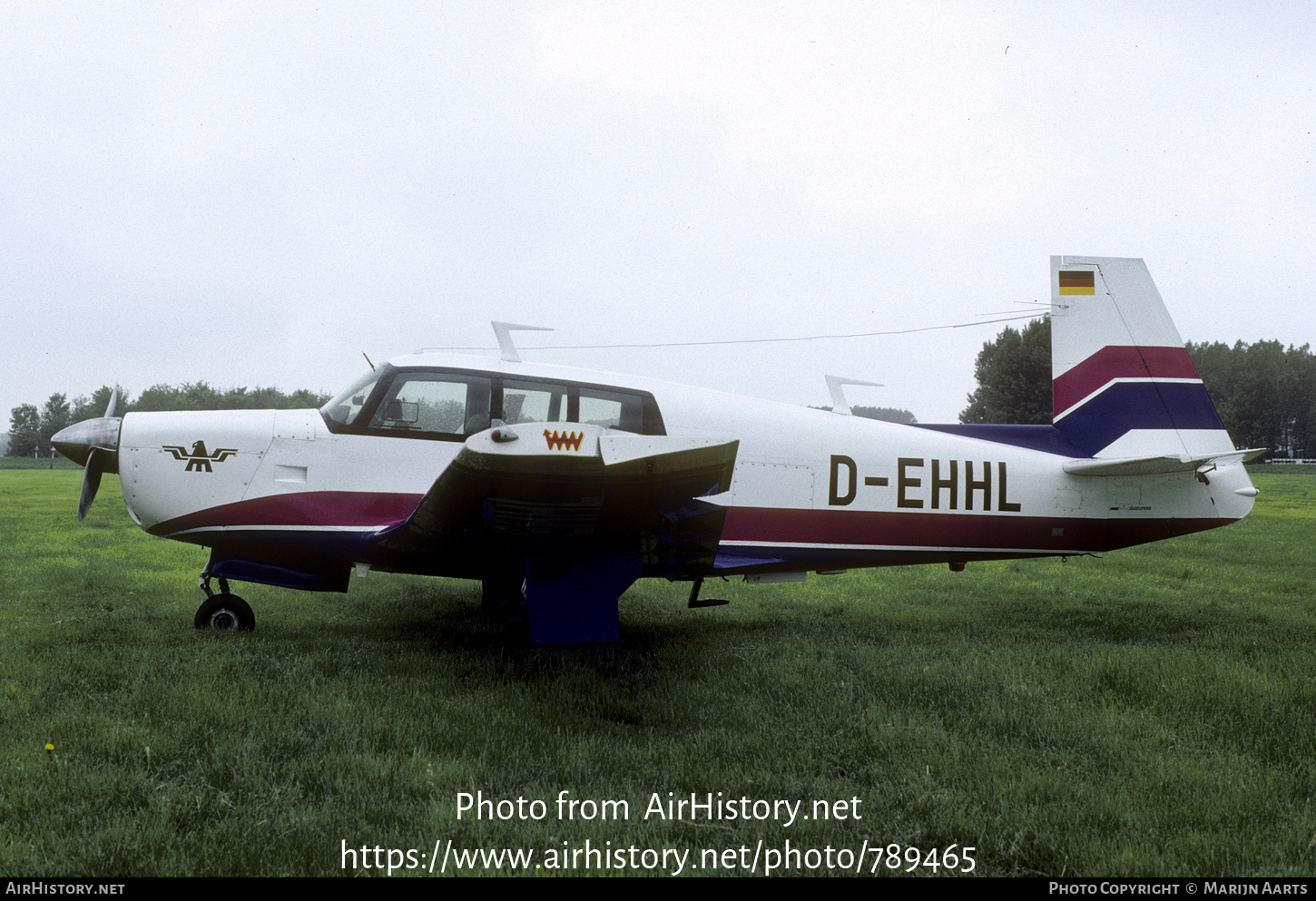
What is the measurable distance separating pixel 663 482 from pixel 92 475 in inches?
177

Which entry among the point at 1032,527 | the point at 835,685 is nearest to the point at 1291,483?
the point at 1032,527

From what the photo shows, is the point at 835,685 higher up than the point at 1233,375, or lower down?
lower down

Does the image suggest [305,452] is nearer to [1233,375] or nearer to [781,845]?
[781,845]

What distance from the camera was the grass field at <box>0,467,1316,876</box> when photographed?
8.42 feet

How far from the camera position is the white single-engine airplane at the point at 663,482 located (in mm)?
4367

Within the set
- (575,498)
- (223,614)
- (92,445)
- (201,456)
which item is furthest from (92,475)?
(575,498)

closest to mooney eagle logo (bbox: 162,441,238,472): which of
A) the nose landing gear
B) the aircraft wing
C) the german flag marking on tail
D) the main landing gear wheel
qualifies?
the nose landing gear

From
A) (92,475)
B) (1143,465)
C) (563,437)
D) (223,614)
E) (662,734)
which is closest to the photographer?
(563,437)

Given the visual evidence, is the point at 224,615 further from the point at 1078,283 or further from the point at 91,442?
the point at 1078,283

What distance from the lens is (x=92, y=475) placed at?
17.2 ft

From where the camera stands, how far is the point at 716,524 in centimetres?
417

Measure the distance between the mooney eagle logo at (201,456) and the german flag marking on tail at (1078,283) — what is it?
22.3 ft

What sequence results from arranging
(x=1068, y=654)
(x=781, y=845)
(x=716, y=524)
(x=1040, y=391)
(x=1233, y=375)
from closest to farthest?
(x=781, y=845), (x=716, y=524), (x=1068, y=654), (x=1040, y=391), (x=1233, y=375)
